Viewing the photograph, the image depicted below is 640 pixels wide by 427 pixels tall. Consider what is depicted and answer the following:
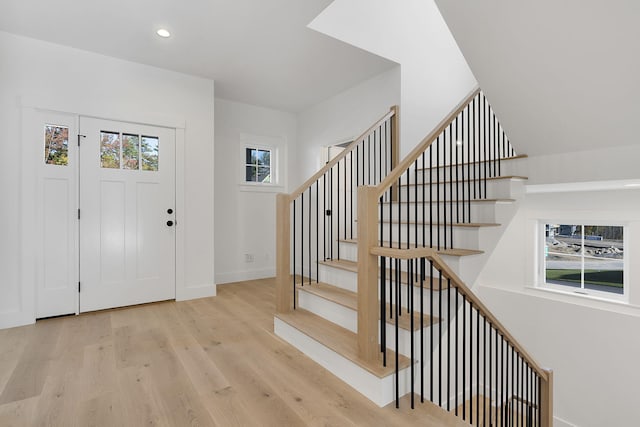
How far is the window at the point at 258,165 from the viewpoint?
4.89 meters

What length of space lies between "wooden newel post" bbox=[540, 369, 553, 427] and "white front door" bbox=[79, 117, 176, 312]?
12.2ft

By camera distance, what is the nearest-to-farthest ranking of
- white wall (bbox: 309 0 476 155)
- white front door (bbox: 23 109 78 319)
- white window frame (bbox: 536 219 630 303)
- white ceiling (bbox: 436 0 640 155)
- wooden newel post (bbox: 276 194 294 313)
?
white ceiling (bbox: 436 0 640 155)
wooden newel post (bbox: 276 194 294 313)
white front door (bbox: 23 109 78 319)
white wall (bbox: 309 0 476 155)
white window frame (bbox: 536 219 630 303)

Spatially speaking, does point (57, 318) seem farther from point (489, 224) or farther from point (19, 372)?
point (489, 224)

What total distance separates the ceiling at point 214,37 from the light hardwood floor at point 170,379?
270 cm

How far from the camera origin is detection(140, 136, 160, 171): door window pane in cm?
355

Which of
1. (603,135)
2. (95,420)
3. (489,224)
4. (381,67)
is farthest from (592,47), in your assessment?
(95,420)

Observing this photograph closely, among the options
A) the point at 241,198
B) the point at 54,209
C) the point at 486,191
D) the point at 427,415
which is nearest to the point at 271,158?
the point at 241,198

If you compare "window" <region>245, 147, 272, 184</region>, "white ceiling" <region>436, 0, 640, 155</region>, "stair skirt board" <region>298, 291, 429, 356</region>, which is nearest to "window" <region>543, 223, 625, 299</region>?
"white ceiling" <region>436, 0, 640, 155</region>

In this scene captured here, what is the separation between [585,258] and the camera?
3.67 meters

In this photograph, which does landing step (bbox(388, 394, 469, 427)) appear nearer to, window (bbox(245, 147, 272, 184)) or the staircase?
the staircase

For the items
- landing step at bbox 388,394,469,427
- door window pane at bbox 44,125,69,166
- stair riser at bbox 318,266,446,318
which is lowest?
landing step at bbox 388,394,469,427

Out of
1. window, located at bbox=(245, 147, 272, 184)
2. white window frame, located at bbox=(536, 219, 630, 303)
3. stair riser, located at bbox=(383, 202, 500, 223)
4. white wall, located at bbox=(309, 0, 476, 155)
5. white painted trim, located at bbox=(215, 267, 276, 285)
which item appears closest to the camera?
stair riser, located at bbox=(383, 202, 500, 223)

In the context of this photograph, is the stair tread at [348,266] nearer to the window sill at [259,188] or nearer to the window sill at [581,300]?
the window sill at [581,300]

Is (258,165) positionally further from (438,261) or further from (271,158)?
(438,261)
